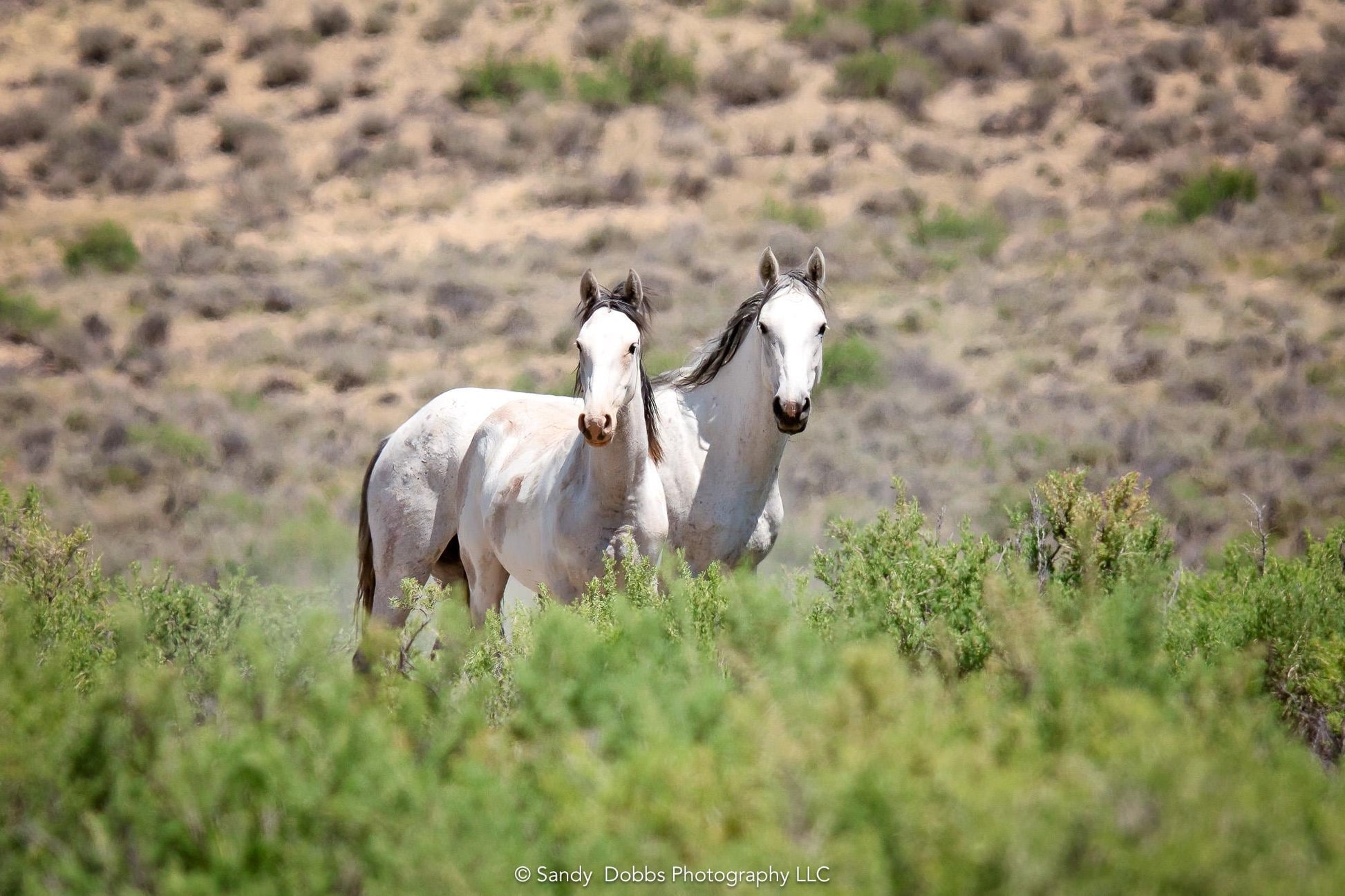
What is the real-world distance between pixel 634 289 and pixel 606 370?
61 centimetres

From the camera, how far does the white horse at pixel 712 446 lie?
205 inches

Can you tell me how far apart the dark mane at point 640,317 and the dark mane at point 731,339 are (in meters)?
0.47

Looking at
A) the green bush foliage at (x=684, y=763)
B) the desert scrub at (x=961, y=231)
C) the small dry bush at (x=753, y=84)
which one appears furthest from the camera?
the small dry bush at (x=753, y=84)

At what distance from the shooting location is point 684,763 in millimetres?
2426

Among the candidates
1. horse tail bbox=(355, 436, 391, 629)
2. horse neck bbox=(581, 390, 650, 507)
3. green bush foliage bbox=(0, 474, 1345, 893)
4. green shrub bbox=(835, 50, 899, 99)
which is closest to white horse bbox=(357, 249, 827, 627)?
horse tail bbox=(355, 436, 391, 629)

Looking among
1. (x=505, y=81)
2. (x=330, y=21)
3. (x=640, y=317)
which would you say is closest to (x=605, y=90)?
(x=505, y=81)

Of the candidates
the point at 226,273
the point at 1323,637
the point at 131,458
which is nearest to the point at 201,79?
the point at 226,273

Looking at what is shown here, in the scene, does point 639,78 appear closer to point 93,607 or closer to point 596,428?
point 93,607

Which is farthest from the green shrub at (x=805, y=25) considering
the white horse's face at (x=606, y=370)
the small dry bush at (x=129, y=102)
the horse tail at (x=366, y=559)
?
the white horse's face at (x=606, y=370)

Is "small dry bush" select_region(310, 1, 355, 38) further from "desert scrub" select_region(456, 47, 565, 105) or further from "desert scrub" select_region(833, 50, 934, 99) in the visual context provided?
"desert scrub" select_region(833, 50, 934, 99)

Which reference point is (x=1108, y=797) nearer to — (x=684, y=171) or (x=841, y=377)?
(x=841, y=377)

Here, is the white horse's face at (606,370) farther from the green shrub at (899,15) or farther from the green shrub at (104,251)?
the green shrub at (899,15)

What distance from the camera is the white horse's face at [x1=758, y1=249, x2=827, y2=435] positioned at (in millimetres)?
4926

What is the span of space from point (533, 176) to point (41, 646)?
2043cm
